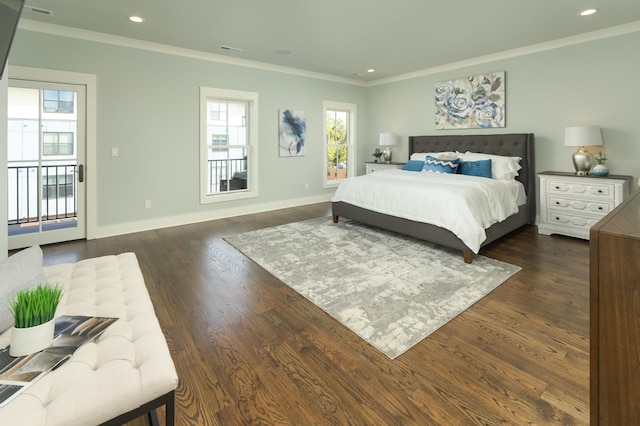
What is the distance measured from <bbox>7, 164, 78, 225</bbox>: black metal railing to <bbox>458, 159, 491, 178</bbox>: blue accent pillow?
17.7 feet

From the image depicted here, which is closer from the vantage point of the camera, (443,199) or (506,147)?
(443,199)

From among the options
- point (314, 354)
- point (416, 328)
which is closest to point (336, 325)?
point (314, 354)

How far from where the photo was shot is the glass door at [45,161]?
386 centimetres

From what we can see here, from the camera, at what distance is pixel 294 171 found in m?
6.45

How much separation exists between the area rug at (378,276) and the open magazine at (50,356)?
4.84 feet

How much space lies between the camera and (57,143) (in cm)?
Result: 409

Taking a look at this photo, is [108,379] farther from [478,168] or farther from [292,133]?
[292,133]

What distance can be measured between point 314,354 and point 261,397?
43 centimetres

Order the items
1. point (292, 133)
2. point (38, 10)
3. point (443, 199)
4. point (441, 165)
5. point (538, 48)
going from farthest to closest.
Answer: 1. point (292, 133)
2. point (441, 165)
3. point (538, 48)
4. point (443, 199)
5. point (38, 10)

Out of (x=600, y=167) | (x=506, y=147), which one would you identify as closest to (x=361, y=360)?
(x=600, y=167)

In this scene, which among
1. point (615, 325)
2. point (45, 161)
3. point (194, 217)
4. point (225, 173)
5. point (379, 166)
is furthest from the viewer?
point (379, 166)

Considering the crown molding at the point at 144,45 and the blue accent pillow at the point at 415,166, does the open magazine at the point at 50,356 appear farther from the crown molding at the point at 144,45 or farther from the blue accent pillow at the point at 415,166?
the blue accent pillow at the point at 415,166

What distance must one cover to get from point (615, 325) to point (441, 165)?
444 centimetres

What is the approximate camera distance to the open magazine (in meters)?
1.02
